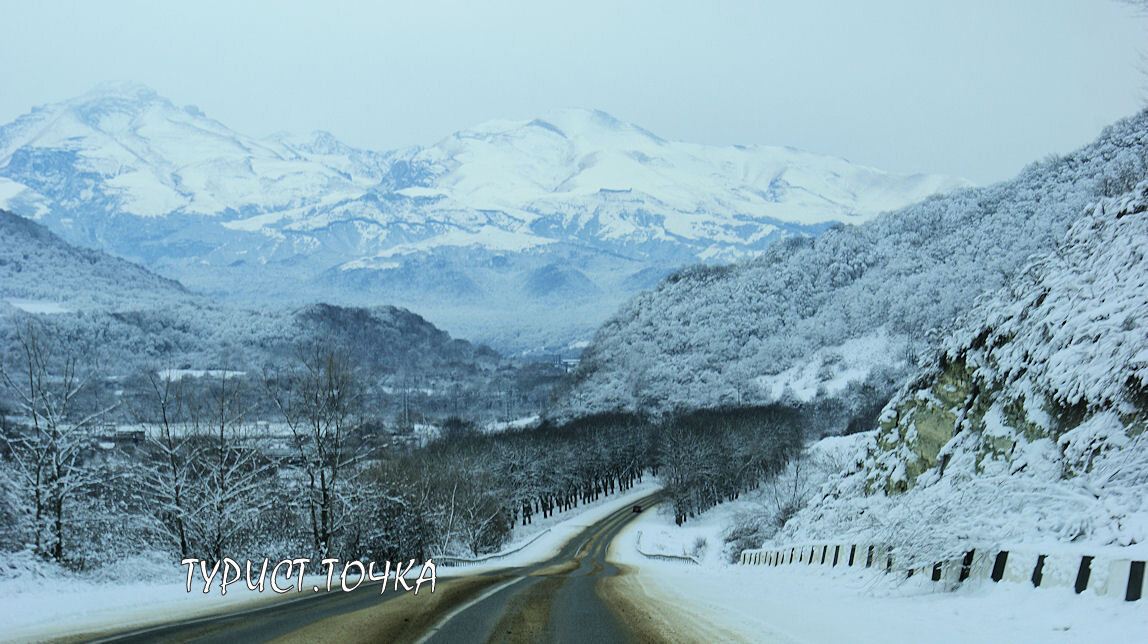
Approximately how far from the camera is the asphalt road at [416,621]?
1066 centimetres

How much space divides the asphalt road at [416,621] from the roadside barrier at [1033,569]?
203 inches

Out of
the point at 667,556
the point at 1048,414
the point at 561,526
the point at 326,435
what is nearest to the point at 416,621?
the point at 1048,414

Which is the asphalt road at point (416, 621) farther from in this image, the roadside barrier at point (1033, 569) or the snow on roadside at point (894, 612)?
the roadside barrier at point (1033, 569)

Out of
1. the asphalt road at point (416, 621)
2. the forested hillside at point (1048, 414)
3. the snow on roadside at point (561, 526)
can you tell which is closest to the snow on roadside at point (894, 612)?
the forested hillside at point (1048, 414)

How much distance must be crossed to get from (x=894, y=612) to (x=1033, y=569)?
2.27m

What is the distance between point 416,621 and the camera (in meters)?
12.2

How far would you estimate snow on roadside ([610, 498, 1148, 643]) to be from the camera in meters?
9.44

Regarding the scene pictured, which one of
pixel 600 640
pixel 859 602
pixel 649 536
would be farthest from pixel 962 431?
pixel 649 536

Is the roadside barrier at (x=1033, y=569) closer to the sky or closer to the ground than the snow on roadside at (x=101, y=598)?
closer to the sky

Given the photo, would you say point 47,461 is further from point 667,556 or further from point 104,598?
point 667,556

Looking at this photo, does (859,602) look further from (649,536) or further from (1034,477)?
(649,536)

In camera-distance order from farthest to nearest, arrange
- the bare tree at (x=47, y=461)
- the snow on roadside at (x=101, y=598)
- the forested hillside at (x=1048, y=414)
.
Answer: the bare tree at (x=47, y=461) < the snow on roadside at (x=101, y=598) < the forested hillside at (x=1048, y=414)

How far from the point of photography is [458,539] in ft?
240

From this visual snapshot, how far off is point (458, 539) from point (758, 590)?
57646 millimetres
